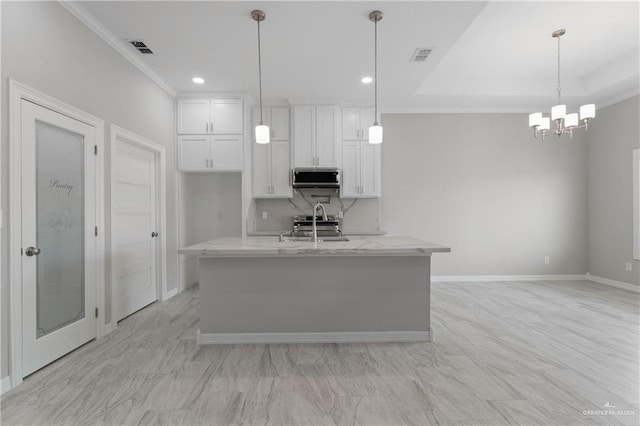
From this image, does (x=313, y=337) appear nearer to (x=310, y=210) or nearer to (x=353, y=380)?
(x=353, y=380)

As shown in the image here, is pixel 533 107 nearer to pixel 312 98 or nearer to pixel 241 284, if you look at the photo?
pixel 312 98

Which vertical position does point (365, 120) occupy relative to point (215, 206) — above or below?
above

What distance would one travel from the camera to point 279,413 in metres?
1.84

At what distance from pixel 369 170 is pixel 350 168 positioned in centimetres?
30

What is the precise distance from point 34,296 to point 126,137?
1.76 meters

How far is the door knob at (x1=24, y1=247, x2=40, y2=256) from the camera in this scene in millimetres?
2193

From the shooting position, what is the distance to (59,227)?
2.50 meters

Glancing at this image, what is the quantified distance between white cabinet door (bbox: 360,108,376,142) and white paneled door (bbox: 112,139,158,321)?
3.01m

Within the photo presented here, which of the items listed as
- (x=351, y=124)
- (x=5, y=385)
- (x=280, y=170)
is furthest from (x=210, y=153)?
(x=5, y=385)

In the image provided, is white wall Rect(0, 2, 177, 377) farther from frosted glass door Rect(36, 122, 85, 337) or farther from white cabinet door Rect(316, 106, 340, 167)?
white cabinet door Rect(316, 106, 340, 167)

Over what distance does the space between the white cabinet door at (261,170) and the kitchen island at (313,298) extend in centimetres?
223

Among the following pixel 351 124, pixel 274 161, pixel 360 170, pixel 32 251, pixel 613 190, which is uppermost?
pixel 351 124

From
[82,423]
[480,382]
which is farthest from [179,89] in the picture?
[480,382]

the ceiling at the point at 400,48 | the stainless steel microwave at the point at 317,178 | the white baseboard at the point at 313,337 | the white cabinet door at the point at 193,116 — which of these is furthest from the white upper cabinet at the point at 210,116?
the white baseboard at the point at 313,337
